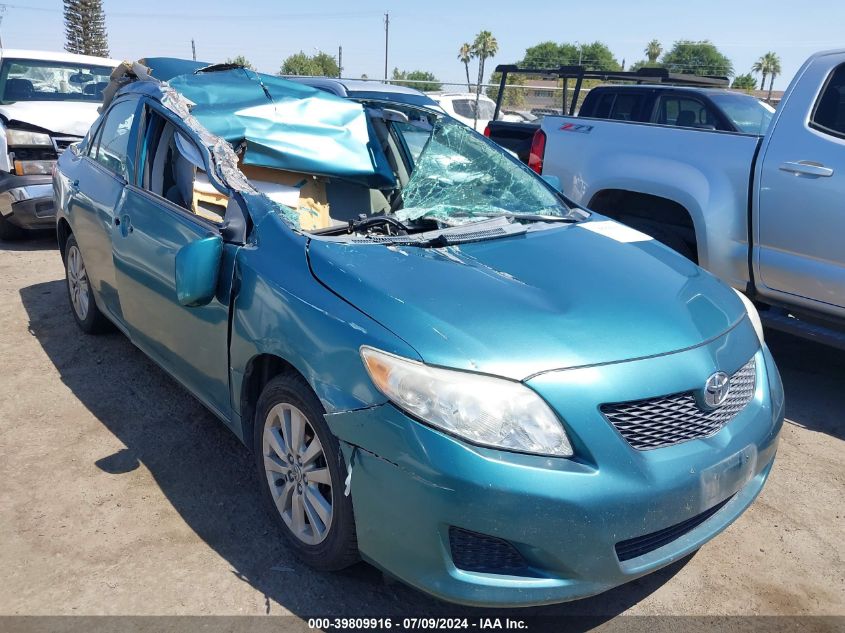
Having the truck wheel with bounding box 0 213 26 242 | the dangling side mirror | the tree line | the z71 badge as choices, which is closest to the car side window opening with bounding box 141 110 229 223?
the dangling side mirror

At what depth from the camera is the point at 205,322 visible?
310 centimetres

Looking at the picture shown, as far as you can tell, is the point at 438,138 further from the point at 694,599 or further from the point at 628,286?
the point at 694,599

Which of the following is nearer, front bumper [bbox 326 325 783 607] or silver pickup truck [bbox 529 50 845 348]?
front bumper [bbox 326 325 783 607]

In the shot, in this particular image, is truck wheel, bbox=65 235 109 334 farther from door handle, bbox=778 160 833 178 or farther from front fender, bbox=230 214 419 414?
door handle, bbox=778 160 833 178

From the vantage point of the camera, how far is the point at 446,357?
220cm

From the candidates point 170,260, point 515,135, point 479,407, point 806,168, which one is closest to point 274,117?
point 170,260

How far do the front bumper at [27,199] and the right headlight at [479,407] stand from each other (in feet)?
20.9

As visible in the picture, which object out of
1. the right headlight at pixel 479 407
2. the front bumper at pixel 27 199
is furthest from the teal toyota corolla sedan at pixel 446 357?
the front bumper at pixel 27 199

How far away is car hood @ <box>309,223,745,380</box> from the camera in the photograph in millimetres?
2273

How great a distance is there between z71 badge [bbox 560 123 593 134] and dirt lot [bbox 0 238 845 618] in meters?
2.34

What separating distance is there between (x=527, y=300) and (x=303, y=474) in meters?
1.02

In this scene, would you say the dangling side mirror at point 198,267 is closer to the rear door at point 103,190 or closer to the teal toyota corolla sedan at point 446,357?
the teal toyota corolla sedan at point 446,357

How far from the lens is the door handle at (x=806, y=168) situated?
411cm

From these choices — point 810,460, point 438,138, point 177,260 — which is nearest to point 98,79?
point 438,138
